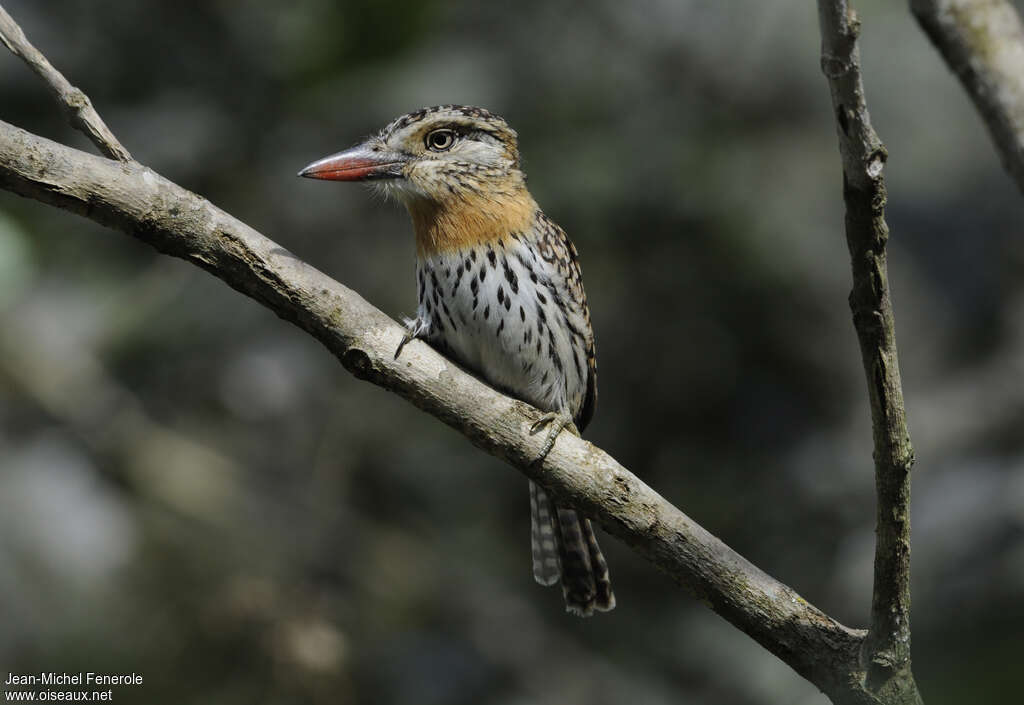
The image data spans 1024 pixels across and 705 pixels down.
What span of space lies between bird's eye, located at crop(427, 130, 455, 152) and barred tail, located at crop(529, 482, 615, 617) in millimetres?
1374

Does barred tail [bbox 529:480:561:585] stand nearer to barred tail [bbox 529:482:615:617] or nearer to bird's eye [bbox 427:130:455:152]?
barred tail [bbox 529:482:615:617]

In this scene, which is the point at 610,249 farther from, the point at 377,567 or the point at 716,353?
the point at 377,567

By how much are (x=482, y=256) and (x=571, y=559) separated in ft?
4.05

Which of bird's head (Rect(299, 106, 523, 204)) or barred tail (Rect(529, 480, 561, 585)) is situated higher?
bird's head (Rect(299, 106, 523, 204))

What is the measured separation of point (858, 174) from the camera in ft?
6.91

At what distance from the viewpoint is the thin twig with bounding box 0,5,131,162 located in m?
2.83

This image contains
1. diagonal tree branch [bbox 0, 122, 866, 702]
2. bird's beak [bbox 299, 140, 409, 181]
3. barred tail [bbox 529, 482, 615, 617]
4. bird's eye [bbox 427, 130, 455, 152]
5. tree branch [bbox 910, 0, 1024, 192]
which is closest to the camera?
tree branch [bbox 910, 0, 1024, 192]

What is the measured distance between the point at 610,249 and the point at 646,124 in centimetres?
68

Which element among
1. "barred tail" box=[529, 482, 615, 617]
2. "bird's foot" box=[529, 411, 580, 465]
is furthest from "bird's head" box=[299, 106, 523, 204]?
"barred tail" box=[529, 482, 615, 617]

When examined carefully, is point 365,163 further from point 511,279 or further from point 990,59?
point 990,59

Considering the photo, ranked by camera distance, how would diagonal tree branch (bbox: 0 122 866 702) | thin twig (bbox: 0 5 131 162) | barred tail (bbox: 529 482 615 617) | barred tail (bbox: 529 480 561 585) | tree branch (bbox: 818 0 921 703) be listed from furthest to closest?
barred tail (bbox: 529 480 561 585) → barred tail (bbox: 529 482 615 617) → thin twig (bbox: 0 5 131 162) → diagonal tree branch (bbox: 0 122 866 702) → tree branch (bbox: 818 0 921 703)

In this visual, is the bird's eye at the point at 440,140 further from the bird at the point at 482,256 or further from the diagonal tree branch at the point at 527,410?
the diagonal tree branch at the point at 527,410

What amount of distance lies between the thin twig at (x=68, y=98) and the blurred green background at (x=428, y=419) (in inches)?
76.4

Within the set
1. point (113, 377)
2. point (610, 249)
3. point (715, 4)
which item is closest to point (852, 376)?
point (610, 249)
